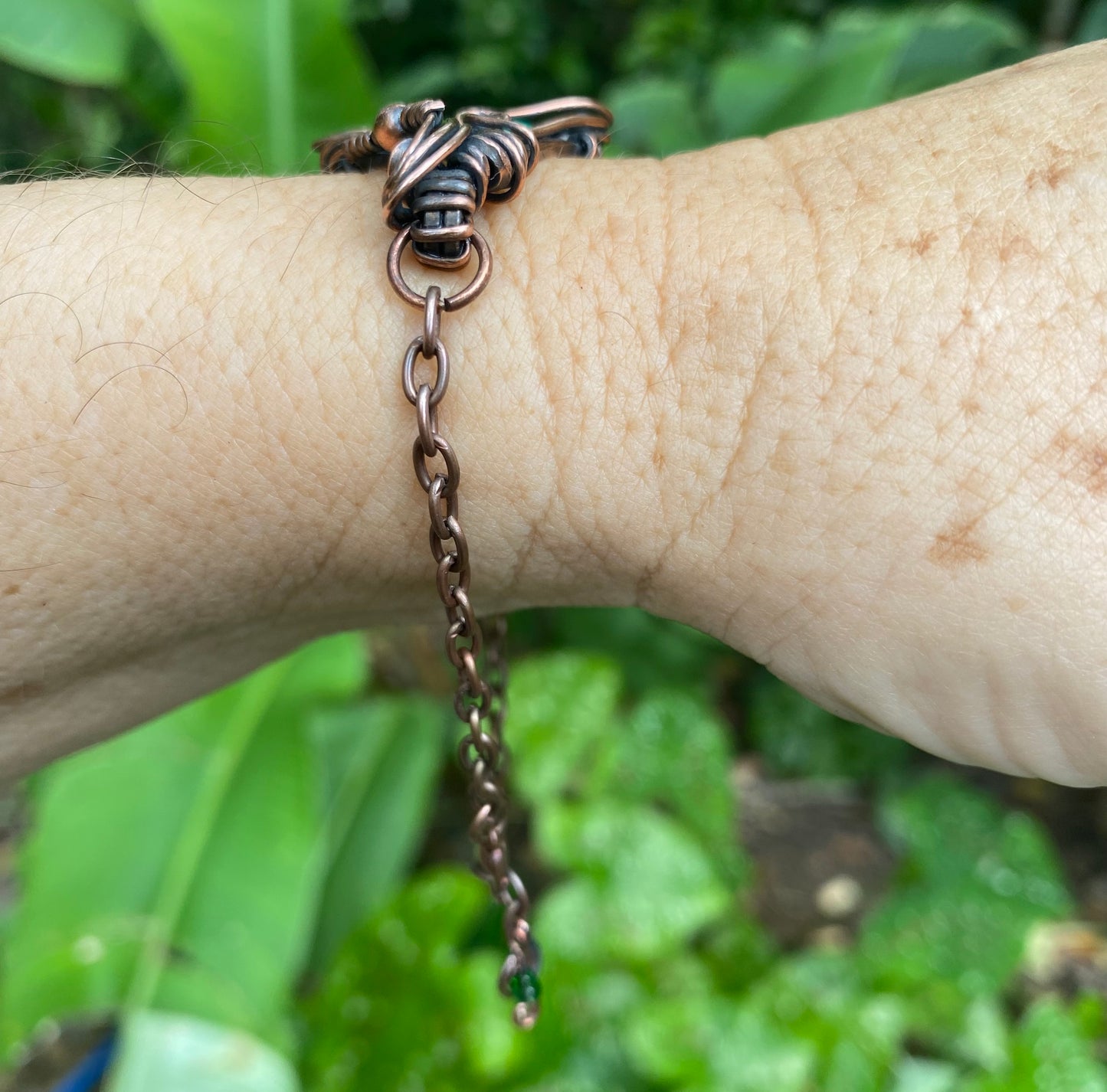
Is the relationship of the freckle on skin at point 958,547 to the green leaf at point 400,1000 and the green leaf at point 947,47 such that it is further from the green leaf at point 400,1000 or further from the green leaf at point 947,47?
the green leaf at point 947,47

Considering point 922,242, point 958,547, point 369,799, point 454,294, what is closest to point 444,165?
point 454,294

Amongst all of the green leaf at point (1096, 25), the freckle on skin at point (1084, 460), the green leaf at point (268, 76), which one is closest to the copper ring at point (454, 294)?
the freckle on skin at point (1084, 460)

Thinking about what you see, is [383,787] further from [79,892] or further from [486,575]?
[486,575]

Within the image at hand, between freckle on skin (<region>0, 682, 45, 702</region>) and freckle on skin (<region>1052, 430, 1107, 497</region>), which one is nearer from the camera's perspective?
freckle on skin (<region>1052, 430, 1107, 497</region>)

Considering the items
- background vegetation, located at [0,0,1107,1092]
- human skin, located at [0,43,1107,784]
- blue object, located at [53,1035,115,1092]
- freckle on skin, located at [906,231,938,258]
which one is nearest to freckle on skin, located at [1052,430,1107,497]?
human skin, located at [0,43,1107,784]

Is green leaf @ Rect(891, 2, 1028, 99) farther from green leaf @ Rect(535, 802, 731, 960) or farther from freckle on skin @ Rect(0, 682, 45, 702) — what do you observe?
freckle on skin @ Rect(0, 682, 45, 702)

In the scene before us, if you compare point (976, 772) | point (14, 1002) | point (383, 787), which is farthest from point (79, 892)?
point (976, 772)
